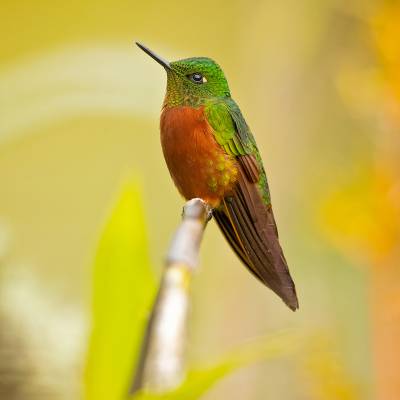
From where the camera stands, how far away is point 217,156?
2.79 ft

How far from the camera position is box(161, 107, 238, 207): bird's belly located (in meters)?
0.81

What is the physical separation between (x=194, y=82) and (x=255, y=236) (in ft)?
1.20

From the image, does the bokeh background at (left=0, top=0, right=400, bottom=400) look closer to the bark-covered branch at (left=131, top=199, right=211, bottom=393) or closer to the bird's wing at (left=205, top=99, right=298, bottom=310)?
the bird's wing at (left=205, top=99, right=298, bottom=310)

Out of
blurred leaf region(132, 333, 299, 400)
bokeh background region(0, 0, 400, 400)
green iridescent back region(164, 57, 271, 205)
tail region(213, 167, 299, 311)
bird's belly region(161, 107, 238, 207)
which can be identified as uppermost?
bokeh background region(0, 0, 400, 400)

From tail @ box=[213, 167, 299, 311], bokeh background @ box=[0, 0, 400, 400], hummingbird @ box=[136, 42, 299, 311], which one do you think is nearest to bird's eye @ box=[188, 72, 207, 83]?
hummingbird @ box=[136, 42, 299, 311]

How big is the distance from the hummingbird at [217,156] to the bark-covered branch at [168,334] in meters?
0.36

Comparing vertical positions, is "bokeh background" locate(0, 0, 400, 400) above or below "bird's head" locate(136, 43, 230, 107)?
above

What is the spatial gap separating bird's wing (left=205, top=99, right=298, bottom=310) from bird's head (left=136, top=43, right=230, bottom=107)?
0.03 meters

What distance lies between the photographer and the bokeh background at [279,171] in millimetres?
1488

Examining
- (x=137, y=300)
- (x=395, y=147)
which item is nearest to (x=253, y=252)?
(x=137, y=300)

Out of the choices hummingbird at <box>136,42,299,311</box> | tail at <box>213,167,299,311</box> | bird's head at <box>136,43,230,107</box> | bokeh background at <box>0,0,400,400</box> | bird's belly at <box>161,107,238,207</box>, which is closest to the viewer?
tail at <box>213,167,299,311</box>

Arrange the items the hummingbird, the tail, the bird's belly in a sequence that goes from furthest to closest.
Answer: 1. the bird's belly
2. the hummingbird
3. the tail

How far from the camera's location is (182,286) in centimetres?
20

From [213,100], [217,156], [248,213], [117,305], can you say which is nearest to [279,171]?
[213,100]
